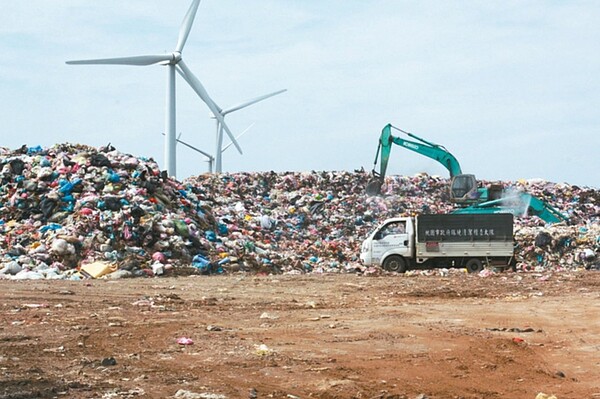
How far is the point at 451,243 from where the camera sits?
63.0 ft

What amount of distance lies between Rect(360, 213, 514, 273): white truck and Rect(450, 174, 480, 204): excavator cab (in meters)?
5.23

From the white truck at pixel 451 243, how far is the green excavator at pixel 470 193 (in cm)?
443

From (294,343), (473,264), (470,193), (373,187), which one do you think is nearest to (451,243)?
(473,264)

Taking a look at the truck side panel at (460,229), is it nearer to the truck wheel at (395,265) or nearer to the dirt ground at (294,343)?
the truck wheel at (395,265)

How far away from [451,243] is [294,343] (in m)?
11.7

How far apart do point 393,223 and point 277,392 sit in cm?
1406

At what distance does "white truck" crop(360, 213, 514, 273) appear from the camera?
1920cm

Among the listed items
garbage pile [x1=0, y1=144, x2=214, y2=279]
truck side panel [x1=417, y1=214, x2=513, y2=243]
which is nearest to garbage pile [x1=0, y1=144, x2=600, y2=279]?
garbage pile [x1=0, y1=144, x2=214, y2=279]

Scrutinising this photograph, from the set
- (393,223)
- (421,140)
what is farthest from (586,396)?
(421,140)

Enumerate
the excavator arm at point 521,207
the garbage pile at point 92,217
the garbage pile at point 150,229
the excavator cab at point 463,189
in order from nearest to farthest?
the garbage pile at point 92,217 → the garbage pile at point 150,229 → the excavator arm at point 521,207 → the excavator cab at point 463,189

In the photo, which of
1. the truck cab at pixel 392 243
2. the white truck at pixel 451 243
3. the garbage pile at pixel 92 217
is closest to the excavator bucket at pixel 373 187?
the garbage pile at pixel 92 217

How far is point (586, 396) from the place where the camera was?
6.07 meters

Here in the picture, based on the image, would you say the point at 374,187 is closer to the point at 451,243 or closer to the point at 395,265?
the point at 395,265

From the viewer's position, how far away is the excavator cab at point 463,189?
24609 millimetres
